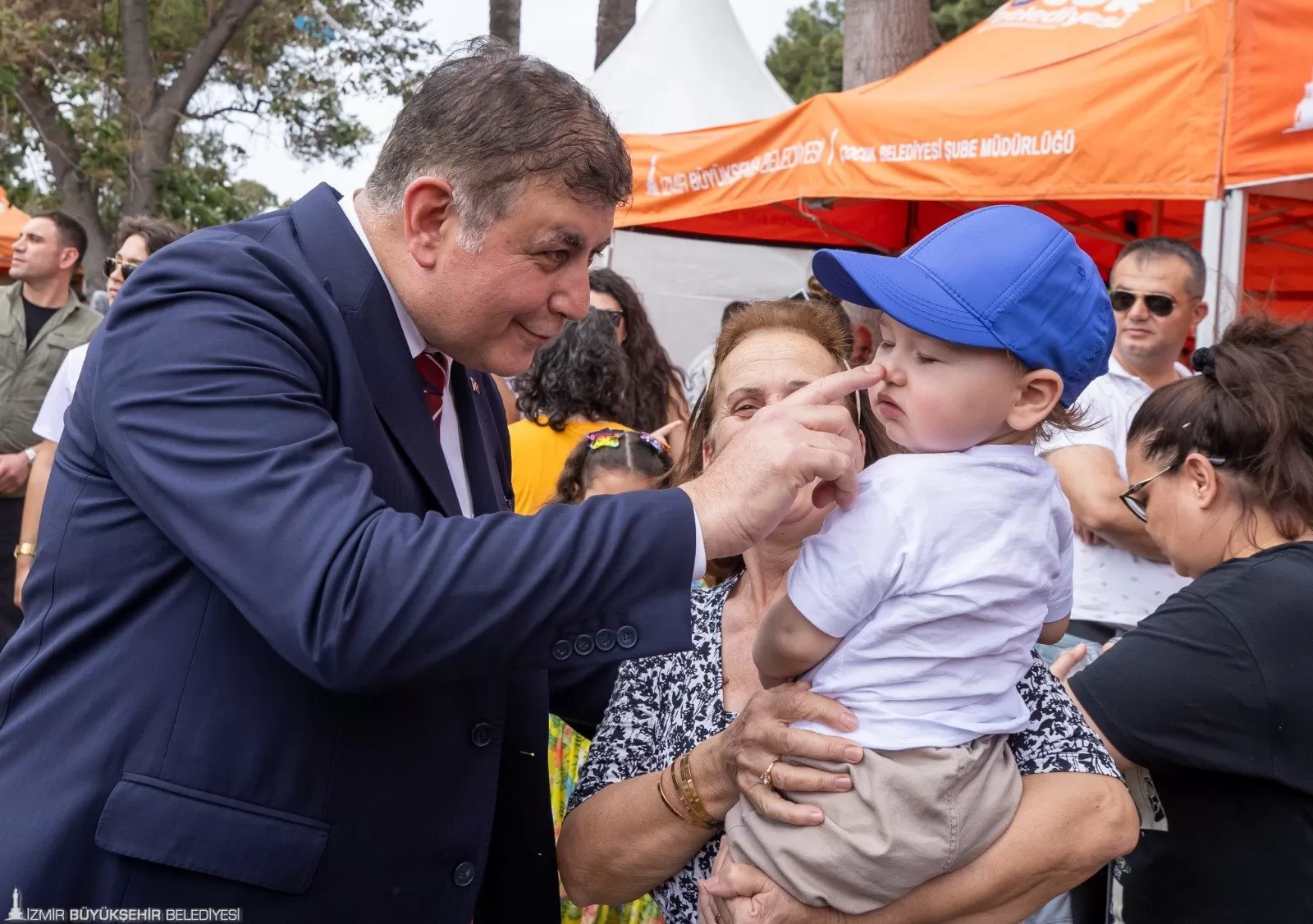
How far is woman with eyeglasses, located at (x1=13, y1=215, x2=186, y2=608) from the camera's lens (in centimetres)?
518

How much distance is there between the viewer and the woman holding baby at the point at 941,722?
5.69ft

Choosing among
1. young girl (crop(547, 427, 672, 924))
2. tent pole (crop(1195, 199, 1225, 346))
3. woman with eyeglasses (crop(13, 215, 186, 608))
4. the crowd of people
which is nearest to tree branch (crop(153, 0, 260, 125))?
woman with eyeglasses (crop(13, 215, 186, 608))

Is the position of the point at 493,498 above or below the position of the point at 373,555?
below

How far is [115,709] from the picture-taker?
1585 millimetres

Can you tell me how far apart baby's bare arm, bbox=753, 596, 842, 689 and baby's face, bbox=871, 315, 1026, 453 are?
1.06ft

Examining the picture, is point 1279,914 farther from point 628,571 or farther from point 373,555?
point 373,555

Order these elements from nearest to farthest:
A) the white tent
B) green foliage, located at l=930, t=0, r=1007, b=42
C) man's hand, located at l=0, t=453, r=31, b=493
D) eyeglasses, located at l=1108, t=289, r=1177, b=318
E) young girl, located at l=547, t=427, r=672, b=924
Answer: young girl, located at l=547, t=427, r=672, b=924 → eyeglasses, located at l=1108, t=289, r=1177, b=318 → man's hand, located at l=0, t=453, r=31, b=493 → the white tent → green foliage, located at l=930, t=0, r=1007, b=42

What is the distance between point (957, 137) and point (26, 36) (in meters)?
19.0

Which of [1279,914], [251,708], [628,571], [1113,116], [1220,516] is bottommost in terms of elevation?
[1279,914]

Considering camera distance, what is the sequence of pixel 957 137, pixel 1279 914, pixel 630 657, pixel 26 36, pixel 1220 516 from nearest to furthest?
1. pixel 630 657
2. pixel 1279 914
3. pixel 1220 516
4. pixel 957 137
5. pixel 26 36

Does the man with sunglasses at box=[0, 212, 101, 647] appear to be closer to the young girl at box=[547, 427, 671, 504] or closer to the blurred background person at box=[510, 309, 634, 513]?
the blurred background person at box=[510, 309, 634, 513]

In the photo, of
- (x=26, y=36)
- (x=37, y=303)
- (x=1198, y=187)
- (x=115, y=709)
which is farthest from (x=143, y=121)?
(x=115, y=709)
